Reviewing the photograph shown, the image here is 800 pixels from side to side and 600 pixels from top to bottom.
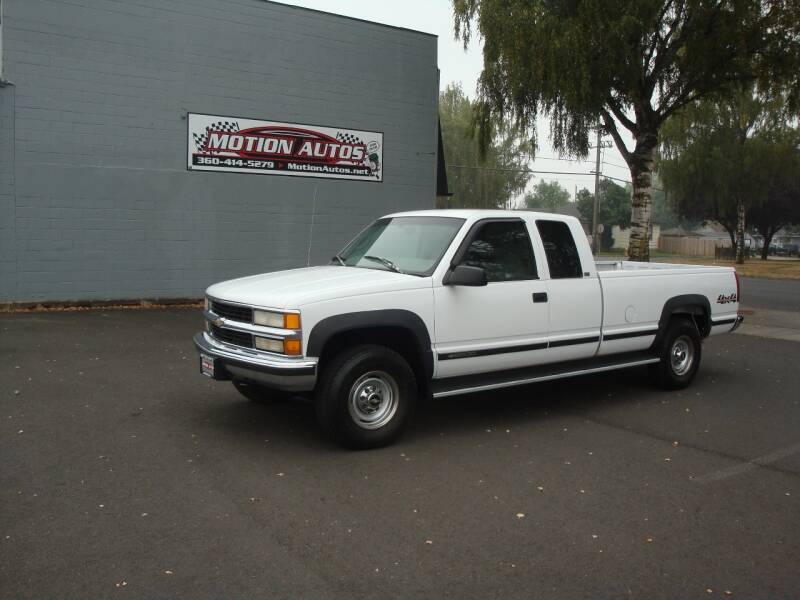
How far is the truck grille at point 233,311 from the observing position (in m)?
5.74

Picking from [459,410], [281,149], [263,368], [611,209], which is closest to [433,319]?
[263,368]

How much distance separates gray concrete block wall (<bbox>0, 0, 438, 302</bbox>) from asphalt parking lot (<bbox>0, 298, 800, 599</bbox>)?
19.5 ft

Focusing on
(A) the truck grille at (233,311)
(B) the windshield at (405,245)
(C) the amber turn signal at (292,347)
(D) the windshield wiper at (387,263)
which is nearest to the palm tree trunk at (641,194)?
(B) the windshield at (405,245)

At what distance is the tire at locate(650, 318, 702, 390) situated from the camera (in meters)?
7.89

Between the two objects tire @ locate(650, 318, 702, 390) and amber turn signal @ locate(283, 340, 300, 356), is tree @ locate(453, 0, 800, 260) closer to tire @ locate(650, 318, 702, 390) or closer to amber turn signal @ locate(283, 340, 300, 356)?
tire @ locate(650, 318, 702, 390)

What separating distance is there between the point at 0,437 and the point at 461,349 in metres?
3.74

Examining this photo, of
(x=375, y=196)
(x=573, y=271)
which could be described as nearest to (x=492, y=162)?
(x=375, y=196)

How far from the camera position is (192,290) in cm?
1455

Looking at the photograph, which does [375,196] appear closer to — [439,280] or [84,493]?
[439,280]

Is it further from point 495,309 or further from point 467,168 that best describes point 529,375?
point 467,168

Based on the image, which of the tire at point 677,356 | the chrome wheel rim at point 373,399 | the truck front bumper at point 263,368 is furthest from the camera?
the tire at point 677,356

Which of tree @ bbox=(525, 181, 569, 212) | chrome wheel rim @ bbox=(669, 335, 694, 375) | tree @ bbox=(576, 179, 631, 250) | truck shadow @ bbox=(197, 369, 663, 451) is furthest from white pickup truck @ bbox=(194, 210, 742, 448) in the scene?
tree @ bbox=(525, 181, 569, 212)

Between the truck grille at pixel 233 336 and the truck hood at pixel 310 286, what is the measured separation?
25 cm

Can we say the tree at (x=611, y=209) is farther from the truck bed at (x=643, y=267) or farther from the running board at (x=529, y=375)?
the running board at (x=529, y=375)
